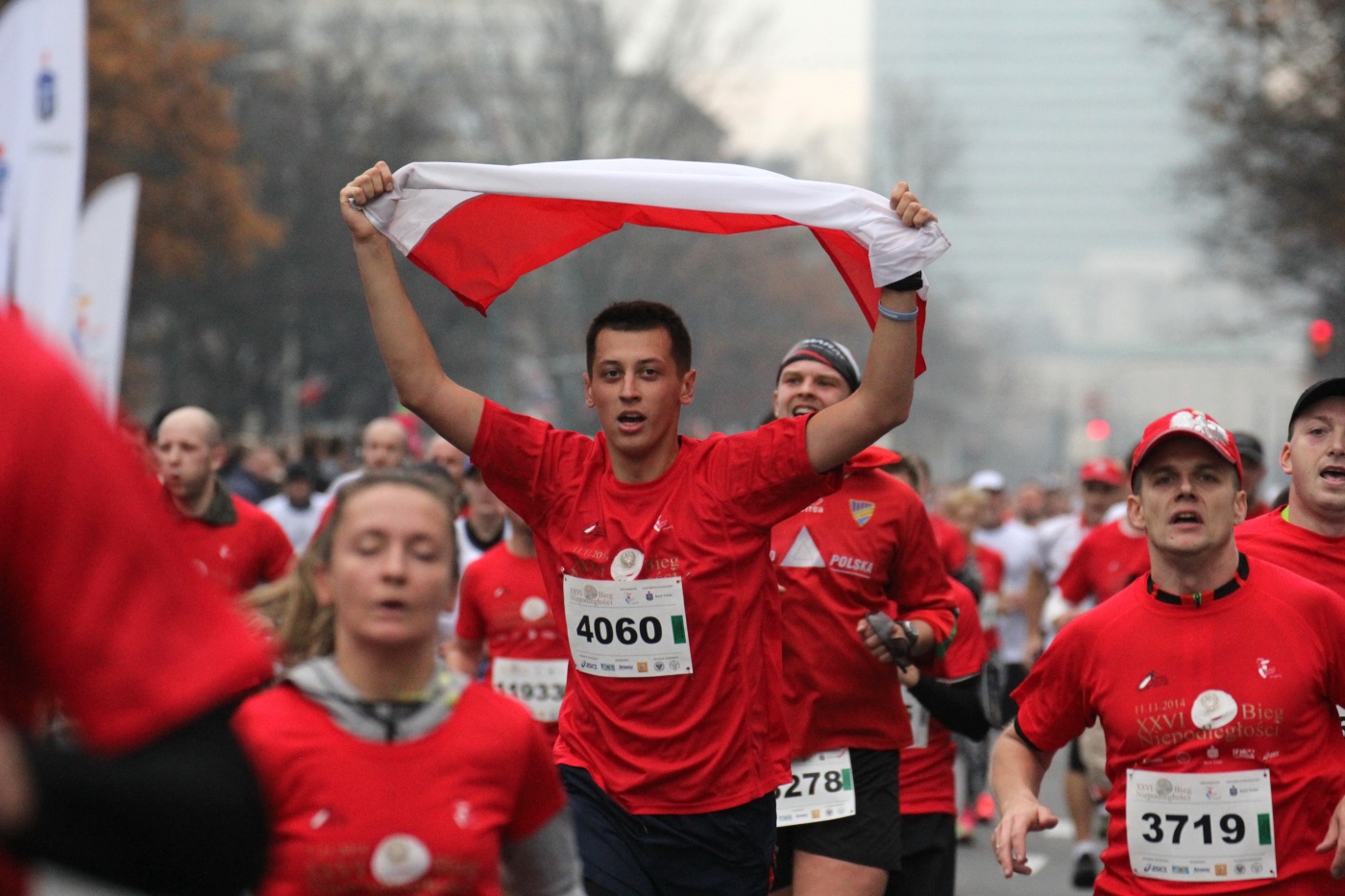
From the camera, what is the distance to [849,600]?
→ 618 cm

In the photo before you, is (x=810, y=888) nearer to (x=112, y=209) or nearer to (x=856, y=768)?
(x=856, y=768)

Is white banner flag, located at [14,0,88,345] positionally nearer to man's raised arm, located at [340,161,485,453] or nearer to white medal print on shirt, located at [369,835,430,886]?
man's raised arm, located at [340,161,485,453]

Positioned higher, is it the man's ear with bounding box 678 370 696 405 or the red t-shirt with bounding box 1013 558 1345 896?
the man's ear with bounding box 678 370 696 405

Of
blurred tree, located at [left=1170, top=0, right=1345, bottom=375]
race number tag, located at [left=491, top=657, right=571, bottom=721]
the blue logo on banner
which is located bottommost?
race number tag, located at [left=491, top=657, right=571, bottom=721]

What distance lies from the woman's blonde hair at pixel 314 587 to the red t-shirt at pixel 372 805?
0.20m

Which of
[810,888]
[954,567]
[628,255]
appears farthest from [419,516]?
[628,255]

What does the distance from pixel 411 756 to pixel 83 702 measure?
1.37m

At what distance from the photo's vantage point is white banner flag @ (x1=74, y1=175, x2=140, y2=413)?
42.8 ft

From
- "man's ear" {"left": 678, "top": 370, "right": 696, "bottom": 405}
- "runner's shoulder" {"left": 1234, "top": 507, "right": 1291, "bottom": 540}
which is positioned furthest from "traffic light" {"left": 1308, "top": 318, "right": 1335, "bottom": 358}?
"man's ear" {"left": 678, "top": 370, "right": 696, "bottom": 405}

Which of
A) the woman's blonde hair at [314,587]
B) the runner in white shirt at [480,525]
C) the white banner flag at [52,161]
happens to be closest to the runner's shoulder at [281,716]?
the woman's blonde hair at [314,587]

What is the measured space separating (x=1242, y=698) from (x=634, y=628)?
146 centimetres

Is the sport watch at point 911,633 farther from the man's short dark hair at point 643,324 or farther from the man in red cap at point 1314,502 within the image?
the man's short dark hair at point 643,324

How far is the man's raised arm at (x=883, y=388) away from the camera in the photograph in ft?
15.5

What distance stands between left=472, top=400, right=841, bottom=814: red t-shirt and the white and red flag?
0.53 m
